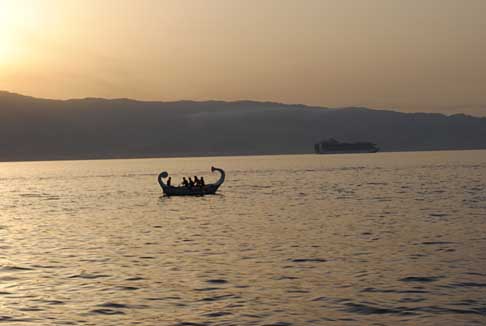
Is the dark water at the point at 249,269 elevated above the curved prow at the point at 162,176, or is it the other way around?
the curved prow at the point at 162,176

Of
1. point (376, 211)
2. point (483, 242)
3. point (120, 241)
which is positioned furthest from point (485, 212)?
point (120, 241)

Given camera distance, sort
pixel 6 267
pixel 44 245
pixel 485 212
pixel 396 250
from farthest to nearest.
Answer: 1. pixel 485 212
2. pixel 44 245
3. pixel 396 250
4. pixel 6 267

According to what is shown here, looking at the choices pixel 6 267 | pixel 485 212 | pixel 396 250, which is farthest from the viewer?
pixel 485 212

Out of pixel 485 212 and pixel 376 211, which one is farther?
pixel 376 211

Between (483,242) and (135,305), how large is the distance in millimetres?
19931

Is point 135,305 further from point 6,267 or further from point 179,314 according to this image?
point 6,267

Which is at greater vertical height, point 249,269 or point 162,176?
point 162,176

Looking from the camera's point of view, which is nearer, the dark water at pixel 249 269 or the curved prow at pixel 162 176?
the dark water at pixel 249 269

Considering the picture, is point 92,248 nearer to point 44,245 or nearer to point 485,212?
point 44,245

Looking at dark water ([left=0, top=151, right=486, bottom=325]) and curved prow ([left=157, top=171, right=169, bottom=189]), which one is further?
curved prow ([left=157, top=171, right=169, bottom=189])

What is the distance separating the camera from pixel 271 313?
19672 mm

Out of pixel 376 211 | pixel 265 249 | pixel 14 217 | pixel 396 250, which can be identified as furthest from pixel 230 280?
pixel 14 217

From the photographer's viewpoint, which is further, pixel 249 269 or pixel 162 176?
pixel 162 176

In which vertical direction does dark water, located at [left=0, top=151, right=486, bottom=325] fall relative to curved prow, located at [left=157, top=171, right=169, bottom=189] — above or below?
below
